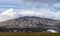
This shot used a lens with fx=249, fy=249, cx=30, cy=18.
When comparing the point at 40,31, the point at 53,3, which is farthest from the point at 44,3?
the point at 40,31

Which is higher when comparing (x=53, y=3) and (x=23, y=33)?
(x=53, y=3)

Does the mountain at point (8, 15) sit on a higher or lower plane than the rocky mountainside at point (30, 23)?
higher

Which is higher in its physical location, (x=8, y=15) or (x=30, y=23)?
(x=8, y=15)

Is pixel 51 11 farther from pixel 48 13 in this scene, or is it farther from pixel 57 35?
pixel 57 35

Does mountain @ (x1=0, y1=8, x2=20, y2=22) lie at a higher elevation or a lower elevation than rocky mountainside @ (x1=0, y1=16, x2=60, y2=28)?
higher
